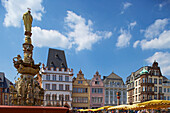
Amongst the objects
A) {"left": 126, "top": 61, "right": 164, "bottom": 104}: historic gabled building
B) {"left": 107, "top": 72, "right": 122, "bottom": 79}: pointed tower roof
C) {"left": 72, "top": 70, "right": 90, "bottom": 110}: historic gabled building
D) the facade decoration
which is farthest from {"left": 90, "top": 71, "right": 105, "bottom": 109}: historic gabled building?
the facade decoration

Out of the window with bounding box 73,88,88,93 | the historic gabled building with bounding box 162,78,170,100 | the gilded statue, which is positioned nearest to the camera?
the gilded statue

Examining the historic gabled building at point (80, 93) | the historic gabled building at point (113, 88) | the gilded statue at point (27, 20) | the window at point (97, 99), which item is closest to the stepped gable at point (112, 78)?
the historic gabled building at point (113, 88)


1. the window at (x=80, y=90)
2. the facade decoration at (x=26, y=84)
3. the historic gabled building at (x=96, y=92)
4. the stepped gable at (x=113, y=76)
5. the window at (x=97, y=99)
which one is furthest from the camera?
the stepped gable at (x=113, y=76)

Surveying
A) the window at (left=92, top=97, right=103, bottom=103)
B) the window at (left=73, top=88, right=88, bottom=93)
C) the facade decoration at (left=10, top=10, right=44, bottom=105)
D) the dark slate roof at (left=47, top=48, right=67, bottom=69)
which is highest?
the dark slate roof at (left=47, top=48, right=67, bottom=69)

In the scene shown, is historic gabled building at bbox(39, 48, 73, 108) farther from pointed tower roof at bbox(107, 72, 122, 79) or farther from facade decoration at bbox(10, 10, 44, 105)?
facade decoration at bbox(10, 10, 44, 105)

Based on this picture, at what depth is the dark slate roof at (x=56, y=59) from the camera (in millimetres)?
54094

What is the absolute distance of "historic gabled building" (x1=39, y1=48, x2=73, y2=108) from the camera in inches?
1991

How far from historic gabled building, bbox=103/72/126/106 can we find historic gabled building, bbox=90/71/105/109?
1.53 metres

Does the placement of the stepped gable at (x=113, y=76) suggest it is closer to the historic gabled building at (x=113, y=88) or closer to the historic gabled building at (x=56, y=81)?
the historic gabled building at (x=113, y=88)

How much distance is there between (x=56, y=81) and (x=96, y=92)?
557 inches

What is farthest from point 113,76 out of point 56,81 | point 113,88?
point 56,81

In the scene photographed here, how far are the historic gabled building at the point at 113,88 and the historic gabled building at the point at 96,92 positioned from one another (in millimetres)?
1534

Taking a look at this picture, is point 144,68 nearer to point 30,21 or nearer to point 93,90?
point 93,90

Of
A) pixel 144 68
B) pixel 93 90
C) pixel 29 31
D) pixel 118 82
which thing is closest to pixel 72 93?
pixel 93 90
